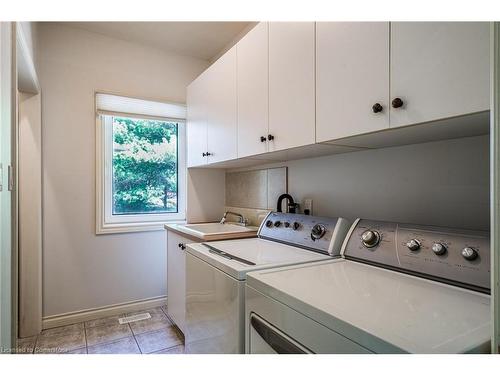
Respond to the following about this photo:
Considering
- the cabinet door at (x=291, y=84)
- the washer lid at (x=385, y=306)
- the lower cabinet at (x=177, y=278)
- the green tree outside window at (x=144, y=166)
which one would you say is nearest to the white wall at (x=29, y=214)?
the green tree outside window at (x=144, y=166)

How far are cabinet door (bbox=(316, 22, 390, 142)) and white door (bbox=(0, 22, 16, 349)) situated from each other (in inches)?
51.4

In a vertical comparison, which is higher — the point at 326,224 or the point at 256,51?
the point at 256,51

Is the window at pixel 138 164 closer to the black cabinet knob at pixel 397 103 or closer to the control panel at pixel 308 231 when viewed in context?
the control panel at pixel 308 231

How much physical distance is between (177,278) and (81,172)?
4.31 ft

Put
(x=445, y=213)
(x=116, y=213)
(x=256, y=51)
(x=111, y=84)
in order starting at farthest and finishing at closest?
(x=116, y=213) → (x=111, y=84) → (x=256, y=51) → (x=445, y=213)

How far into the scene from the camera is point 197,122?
253 centimetres

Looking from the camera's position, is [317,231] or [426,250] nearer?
[426,250]

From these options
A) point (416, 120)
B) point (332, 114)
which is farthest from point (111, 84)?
point (416, 120)

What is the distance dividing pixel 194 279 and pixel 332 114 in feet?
3.51

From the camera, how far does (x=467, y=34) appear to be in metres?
0.79

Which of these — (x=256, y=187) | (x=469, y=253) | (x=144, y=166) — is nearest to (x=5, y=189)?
(x=256, y=187)

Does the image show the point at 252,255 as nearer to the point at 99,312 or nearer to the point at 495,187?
the point at 495,187

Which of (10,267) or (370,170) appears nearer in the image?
(10,267)
